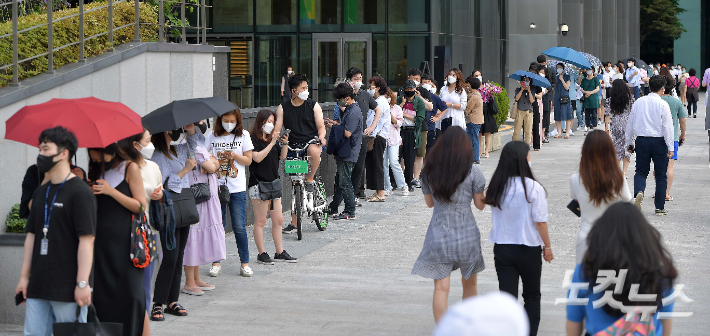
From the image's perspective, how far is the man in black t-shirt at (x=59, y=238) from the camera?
15.8 feet

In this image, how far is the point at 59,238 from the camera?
15.9 feet

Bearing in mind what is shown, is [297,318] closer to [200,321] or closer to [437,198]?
[200,321]

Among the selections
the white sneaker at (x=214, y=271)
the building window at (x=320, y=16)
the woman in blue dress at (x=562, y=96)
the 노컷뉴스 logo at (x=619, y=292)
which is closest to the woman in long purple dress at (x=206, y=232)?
the white sneaker at (x=214, y=271)

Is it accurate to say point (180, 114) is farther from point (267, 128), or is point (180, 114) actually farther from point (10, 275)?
point (267, 128)

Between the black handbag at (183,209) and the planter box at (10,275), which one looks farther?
the black handbag at (183,209)

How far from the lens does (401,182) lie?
48.1 ft

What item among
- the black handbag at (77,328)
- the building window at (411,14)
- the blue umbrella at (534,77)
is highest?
the building window at (411,14)

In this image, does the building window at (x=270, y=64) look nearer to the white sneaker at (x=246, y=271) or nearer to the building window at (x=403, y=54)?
the building window at (x=403, y=54)

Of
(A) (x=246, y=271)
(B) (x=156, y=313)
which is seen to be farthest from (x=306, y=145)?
(B) (x=156, y=313)

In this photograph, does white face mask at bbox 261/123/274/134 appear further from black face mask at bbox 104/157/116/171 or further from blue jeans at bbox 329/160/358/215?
black face mask at bbox 104/157/116/171

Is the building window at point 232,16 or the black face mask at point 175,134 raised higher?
the building window at point 232,16

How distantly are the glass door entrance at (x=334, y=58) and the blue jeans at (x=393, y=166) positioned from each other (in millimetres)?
15436

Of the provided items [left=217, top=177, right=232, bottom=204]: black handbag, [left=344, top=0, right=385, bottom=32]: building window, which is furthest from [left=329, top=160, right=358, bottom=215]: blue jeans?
[left=344, top=0, right=385, bottom=32]: building window

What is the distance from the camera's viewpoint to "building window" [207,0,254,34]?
3122 centimetres
